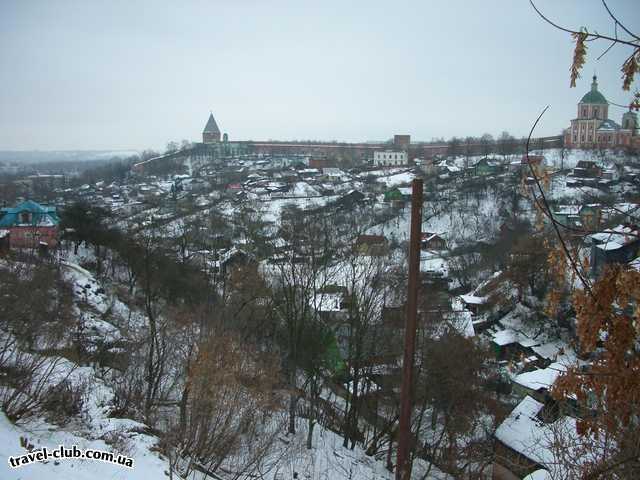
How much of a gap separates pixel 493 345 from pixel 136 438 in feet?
41.7

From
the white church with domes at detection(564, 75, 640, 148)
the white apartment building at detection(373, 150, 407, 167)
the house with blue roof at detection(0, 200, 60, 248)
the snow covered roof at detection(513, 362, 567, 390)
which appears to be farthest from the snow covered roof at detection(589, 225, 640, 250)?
the white apartment building at detection(373, 150, 407, 167)

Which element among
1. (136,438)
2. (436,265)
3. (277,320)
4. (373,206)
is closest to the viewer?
(136,438)

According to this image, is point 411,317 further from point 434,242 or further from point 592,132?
point 592,132

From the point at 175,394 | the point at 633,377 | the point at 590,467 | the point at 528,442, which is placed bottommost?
the point at 528,442

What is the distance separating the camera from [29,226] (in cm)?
2148

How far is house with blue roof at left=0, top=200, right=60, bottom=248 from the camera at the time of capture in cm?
2045

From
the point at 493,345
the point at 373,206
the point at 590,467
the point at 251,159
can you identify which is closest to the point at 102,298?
the point at 493,345

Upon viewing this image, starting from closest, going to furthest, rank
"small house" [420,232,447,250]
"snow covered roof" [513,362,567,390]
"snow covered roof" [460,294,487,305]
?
"snow covered roof" [513,362,567,390] → "snow covered roof" [460,294,487,305] → "small house" [420,232,447,250]

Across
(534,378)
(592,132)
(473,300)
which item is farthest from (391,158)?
(534,378)

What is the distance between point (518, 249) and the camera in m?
17.8

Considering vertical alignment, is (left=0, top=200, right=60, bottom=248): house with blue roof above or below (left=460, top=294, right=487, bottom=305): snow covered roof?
above

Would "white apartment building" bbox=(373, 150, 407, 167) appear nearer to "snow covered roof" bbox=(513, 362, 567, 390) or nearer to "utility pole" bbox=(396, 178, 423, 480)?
"snow covered roof" bbox=(513, 362, 567, 390)

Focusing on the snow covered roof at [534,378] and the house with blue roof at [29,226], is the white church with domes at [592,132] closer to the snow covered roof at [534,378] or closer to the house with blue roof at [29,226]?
the snow covered roof at [534,378]

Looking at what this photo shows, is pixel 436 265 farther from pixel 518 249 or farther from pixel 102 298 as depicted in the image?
pixel 102 298
